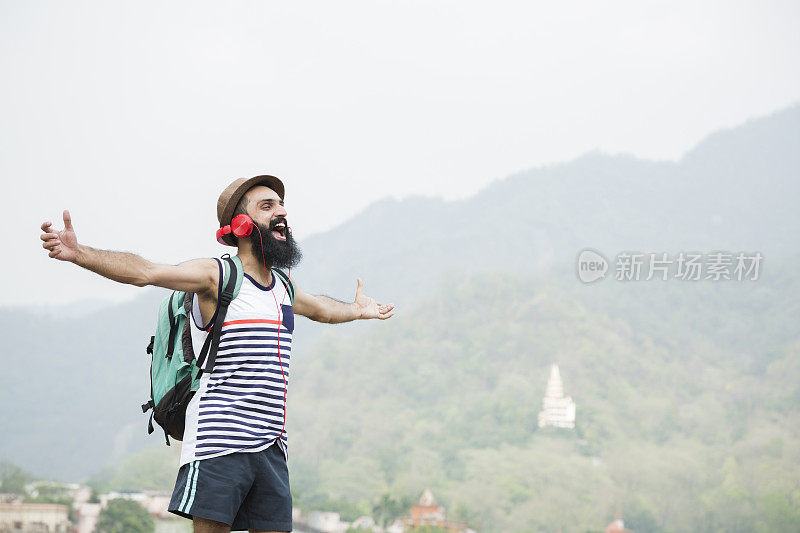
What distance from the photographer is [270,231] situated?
2.42 metres

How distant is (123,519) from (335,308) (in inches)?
1061

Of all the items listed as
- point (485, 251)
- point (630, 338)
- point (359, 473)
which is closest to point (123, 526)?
point (359, 473)

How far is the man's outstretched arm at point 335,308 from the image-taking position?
2.57m

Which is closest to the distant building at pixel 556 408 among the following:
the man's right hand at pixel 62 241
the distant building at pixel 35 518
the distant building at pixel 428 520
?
the distant building at pixel 428 520

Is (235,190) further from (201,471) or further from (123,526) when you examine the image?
(123,526)

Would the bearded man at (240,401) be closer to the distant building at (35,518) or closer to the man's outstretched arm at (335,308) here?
the man's outstretched arm at (335,308)

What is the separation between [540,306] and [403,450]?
17.1 metres

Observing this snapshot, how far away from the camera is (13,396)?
5200 cm

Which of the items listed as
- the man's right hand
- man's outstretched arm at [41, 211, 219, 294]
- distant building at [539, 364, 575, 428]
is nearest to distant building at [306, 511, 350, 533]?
distant building at [539, 364, 575, 428]

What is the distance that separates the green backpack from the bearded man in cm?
2

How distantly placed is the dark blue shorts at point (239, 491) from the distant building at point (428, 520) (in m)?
30.1

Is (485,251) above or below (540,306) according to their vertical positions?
above

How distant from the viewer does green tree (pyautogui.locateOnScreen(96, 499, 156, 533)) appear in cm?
2730

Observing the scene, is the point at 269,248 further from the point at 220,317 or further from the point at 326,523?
the point at 326,523
